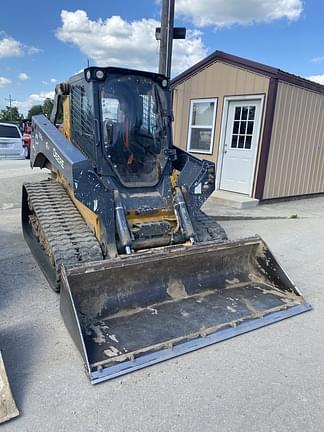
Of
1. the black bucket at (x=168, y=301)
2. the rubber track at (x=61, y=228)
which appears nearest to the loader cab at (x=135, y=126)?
the rubber track at (x=61, y=228)

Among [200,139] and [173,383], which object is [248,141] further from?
[173,383]

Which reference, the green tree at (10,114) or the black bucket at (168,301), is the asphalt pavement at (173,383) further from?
the green tree at (10,114)

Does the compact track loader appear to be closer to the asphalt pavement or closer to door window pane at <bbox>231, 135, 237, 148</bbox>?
the asphalt pavement

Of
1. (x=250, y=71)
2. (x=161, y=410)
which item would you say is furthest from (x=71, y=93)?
(x=250, y=71)

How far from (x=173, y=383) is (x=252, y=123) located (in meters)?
6.95

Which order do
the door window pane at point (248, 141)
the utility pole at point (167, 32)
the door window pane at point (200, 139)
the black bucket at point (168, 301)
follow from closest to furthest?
the black bucket at point (168, 301)
the utility pole at point (167, 32)
the door window pane at point (248, 141)
the door window pane at point (200, 139)

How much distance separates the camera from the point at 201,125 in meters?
9.27

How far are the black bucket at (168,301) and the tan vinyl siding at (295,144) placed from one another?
5.17 m

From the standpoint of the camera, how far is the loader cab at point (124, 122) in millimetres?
3943

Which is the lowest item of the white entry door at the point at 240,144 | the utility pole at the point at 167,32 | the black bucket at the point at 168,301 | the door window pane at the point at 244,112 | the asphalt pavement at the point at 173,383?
the asphalt pavement at the point at 173,383

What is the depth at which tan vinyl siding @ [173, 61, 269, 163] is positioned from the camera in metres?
8.04

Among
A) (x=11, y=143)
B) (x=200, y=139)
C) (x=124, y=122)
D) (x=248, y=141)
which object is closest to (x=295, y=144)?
(x=248, y=141)

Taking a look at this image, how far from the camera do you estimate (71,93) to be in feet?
14.4

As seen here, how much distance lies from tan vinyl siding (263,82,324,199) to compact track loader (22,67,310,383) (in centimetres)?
444
